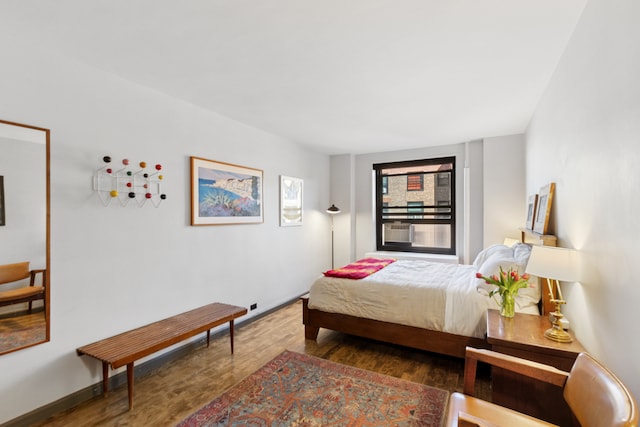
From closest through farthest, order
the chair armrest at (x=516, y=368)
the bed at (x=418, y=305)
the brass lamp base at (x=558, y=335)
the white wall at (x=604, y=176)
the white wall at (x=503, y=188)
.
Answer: the white wall at (x=604, y=176) < the chair armrest at (x=516, y=368) < the brass lamp base at (x=558, y=335) < the bed at (x=418, y=305) < the white wall at (x=503, y=188)

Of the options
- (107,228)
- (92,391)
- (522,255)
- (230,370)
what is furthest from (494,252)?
(92,391)

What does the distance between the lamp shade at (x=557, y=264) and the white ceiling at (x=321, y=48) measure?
1.36m

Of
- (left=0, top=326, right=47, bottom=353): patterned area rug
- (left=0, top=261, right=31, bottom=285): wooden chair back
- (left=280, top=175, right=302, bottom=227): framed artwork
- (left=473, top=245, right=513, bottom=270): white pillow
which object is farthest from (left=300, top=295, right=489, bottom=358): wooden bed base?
(left=0, top=261, right=31, bottom=285): wooden chair back

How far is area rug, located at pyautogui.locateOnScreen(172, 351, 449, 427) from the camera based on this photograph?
2020 mm

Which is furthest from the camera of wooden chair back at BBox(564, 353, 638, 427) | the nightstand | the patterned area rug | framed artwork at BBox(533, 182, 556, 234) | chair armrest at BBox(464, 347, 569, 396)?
framed artwork at BBox(533, 182, 556, 234)

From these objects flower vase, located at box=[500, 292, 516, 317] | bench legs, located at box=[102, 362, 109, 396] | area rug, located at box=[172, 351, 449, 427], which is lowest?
area rug, located at box=[172, 351, 449, 427]

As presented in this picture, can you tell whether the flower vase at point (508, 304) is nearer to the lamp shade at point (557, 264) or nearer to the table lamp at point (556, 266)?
the table lamp at point (556, 266)

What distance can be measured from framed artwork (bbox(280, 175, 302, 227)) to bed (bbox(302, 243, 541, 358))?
4.78ft

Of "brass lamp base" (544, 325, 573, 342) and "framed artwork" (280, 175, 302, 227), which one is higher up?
"framed artwork" (280, 175, 302, 227)

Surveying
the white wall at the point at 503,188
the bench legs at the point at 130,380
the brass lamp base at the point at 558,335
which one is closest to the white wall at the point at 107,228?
the bench legs at the point at 130,380

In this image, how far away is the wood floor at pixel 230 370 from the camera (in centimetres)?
211

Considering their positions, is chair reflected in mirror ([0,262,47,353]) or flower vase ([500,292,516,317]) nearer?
chair reflected in mirror ([0,262,47,353])

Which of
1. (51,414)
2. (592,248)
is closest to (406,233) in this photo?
(592,248)

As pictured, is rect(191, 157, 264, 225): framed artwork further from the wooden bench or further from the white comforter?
the white comforter
